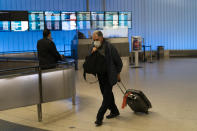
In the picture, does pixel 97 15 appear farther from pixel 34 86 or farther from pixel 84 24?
pixel 34 86

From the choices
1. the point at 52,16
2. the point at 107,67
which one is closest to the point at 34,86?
the point at 107,67

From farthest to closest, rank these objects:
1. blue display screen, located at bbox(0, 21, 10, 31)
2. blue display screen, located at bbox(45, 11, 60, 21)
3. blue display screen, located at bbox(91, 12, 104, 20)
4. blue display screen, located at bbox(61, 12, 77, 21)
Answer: blue display screen, located at bbox(91, 12, 104, 20)
blue display screen, located at bbox(61, 12, 77, 21)
blue display screen, located at bbox(45, 11, 60, 21)
blue display screen, located at bbox(0, 21, 10, 31)

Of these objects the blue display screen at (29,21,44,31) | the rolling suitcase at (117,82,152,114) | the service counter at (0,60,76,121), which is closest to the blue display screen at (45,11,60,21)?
the blue display screen at (29,21,44,31)

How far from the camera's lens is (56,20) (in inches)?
671

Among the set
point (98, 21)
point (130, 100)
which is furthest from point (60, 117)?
point (98, 21)

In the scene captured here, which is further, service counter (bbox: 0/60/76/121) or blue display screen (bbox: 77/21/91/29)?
blue display screen (bbox: 77/21/91/29)

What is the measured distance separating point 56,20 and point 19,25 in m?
2.22

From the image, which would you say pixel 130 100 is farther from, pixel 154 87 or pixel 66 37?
pixel 66 37

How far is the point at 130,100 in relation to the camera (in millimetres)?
5512

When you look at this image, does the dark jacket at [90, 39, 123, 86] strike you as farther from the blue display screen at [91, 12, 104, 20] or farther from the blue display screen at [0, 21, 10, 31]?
the blue display screen at [91, 12, 104, 20]

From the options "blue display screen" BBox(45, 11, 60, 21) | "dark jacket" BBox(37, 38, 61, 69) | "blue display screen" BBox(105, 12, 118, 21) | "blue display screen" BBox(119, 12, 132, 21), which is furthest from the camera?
"blue display screen" BBox(119, 12, 132, 21)

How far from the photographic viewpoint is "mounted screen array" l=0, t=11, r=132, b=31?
53.1 ft

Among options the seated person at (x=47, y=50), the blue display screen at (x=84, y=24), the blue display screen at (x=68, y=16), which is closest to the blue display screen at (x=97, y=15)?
the blue display screen at (x=84, y=24)

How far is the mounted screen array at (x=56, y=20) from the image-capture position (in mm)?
16188
